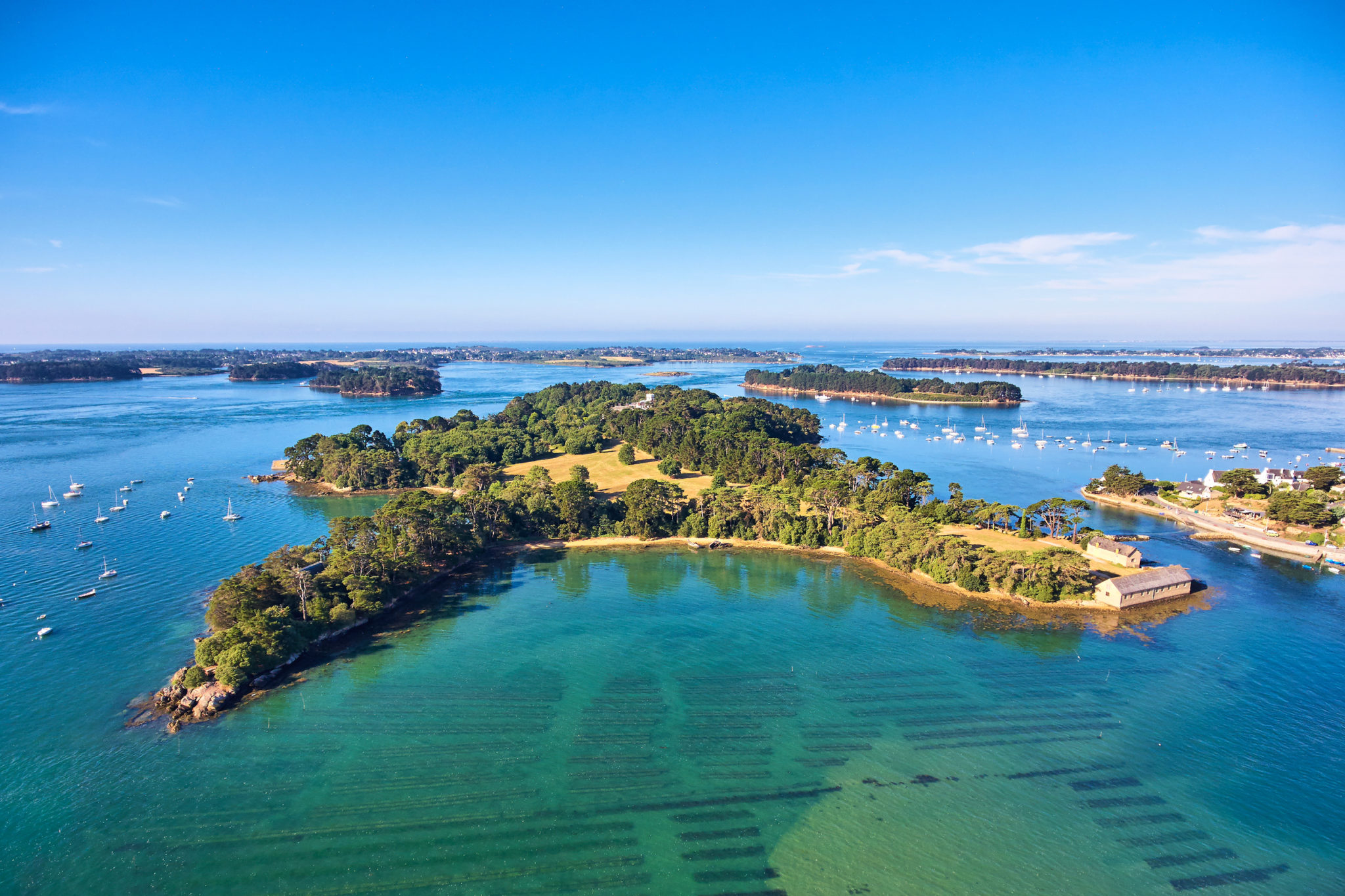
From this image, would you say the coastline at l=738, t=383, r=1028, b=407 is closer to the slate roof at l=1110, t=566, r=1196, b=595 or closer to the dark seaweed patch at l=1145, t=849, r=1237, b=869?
the slate roof at l=1110, t=566, r=1196, b=595

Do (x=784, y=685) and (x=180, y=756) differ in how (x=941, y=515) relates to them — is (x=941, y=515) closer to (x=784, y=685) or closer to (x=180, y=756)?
(x=784, y=685)

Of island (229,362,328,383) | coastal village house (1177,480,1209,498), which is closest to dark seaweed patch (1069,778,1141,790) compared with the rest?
coastal village house (1177,480,1209,498)

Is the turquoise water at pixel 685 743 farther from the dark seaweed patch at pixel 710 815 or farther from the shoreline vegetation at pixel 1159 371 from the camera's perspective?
the shoreline vegetation at pixel 1159 371

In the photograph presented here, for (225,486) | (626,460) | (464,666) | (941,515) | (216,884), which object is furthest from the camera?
(626,460)

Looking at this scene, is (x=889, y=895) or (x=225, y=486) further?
(x=225, y=486)

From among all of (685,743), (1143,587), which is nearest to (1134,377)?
(1143,587)

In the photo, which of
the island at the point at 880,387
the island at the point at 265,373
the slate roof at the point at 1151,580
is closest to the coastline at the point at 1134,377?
the island at the point at 880,387

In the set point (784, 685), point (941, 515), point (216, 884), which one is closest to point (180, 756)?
point (216, 884)
